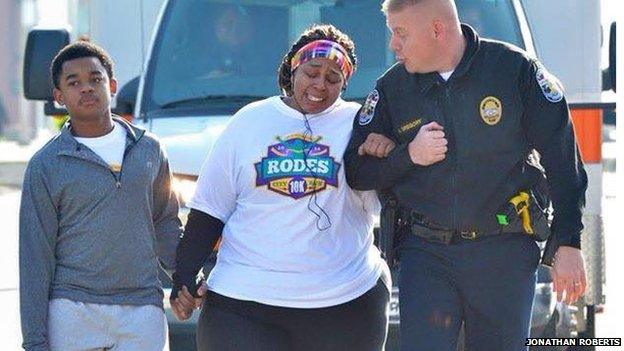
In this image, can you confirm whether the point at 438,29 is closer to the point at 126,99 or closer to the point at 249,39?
the point at 249,39

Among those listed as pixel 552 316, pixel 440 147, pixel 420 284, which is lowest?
pixel 552 316

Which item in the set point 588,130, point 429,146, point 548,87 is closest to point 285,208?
point 429,146

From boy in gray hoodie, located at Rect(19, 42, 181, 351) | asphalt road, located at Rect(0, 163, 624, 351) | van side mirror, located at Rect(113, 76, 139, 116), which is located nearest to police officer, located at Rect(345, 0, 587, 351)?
boy in gray hoodie, located at Rect(19, 42, 181, 351)

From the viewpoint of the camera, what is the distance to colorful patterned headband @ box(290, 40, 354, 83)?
17.5ft

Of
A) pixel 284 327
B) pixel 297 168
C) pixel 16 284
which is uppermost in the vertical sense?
pixel 297 168

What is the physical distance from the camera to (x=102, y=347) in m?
5.20

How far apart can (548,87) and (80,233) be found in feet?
5.29

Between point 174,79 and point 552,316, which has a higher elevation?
point 174,79

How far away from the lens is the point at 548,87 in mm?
5086

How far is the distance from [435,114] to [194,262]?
1.00 metres

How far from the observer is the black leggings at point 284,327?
521cm

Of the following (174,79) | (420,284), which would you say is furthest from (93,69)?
(174,79)

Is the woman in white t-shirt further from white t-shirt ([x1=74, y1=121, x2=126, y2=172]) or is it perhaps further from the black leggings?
white t-shirt ([x1=74, y1=121, x2=126, y2=172])

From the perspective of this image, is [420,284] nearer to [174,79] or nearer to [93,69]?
[93,69]
